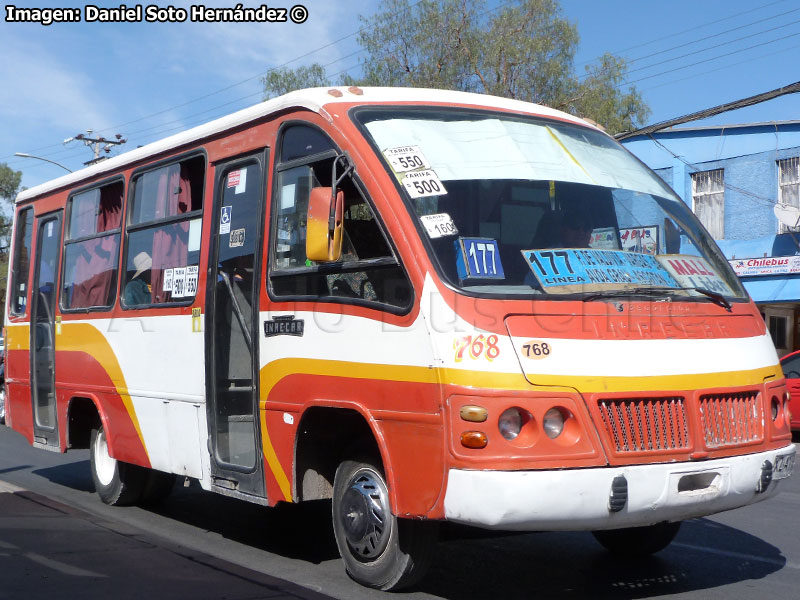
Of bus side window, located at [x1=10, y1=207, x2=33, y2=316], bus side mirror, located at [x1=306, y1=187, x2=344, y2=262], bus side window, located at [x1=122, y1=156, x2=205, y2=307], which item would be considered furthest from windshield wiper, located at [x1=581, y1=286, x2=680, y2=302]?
bus side window, located at [x1=10, y1=207, x2=33, y2=316]

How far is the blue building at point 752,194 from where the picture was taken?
23.4 metres

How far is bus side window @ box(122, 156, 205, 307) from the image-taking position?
23.2 ft

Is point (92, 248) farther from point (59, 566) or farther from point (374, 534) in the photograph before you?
point (374, 534)

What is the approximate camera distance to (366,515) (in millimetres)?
5230

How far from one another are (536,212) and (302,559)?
2893mm

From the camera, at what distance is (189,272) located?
23.0 ft

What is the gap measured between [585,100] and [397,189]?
28931mm

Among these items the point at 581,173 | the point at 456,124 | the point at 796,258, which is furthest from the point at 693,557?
the point at 796,258

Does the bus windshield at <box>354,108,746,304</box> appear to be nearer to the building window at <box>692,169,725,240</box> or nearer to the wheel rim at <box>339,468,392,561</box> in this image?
the wheel rim at <box>339,468,392,561</box>

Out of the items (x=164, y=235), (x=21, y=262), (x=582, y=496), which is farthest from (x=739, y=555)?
(x=21, y=262)

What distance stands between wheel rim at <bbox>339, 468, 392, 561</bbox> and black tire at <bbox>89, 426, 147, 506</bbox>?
3753 millimetres

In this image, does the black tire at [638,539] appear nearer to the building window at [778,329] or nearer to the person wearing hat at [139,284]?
the person wearing hat at [139,284]

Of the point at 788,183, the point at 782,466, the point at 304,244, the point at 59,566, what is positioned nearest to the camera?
the point at 782,466

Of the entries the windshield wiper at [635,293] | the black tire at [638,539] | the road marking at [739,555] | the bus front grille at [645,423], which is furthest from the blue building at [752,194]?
the bus front grille at [645,423]
